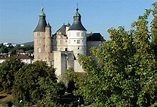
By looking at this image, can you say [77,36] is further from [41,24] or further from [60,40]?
[41,24]

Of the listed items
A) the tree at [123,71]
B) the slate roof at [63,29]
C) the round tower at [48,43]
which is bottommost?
the tree at [123,71]

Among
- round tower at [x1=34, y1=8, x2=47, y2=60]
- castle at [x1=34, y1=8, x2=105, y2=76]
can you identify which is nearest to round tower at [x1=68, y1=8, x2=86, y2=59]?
castle at [x1=34, y1=8, x2=105, y2=76]

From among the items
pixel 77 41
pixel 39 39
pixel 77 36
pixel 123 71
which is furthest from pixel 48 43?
pixel 123 71

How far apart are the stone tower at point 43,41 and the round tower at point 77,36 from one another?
11.2 feet

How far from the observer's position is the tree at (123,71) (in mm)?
9070

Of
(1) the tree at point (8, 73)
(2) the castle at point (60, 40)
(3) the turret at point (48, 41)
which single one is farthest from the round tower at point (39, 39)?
(1) the tree at point (8, 73)

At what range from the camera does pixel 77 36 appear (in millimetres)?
56031

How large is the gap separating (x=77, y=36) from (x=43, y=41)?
19.0 ft

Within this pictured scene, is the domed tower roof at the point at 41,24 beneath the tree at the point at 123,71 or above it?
above

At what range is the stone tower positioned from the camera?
56.7 meters

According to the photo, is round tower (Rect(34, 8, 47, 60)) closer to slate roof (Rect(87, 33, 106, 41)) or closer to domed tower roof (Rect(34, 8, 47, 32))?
domed tower roof (Rect(34, 8, 47, 32))

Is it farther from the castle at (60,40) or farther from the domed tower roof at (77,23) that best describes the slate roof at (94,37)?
the domed tower roof at (77,23)

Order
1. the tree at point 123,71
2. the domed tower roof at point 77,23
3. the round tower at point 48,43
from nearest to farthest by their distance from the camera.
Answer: the tree at point 123,71
the domed tower roof at point 77,23
the round tower at point 48,43

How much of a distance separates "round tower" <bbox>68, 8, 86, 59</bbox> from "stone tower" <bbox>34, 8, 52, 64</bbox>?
341 cm
